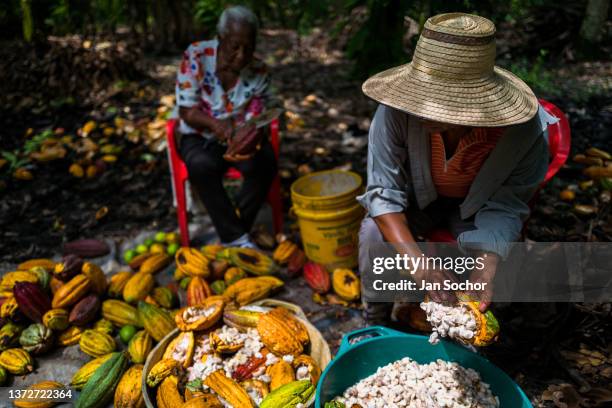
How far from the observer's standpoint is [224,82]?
11.3ft

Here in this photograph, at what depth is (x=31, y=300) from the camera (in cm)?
273

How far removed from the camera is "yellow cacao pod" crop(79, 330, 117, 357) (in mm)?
2615

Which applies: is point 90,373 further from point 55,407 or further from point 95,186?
point 95,186

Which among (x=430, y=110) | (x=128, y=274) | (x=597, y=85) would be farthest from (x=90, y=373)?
(x=597, y=85)

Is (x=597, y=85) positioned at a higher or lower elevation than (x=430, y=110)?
lower

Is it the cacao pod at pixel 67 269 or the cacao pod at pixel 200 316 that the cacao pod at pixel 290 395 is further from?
the cacao pod at pixel 67 269

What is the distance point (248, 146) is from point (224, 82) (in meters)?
0.59

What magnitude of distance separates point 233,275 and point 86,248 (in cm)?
122

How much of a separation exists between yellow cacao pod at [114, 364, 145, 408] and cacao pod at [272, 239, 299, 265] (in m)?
1.29

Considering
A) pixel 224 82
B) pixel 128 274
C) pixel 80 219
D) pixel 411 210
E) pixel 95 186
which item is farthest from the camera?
pixel 95 186

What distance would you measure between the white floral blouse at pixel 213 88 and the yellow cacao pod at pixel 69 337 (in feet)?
4.94

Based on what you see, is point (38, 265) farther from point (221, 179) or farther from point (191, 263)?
point (221, 179)

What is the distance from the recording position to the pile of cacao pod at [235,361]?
82.8 inches

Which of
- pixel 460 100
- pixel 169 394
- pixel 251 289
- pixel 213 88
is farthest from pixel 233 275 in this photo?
pixel 460 100
